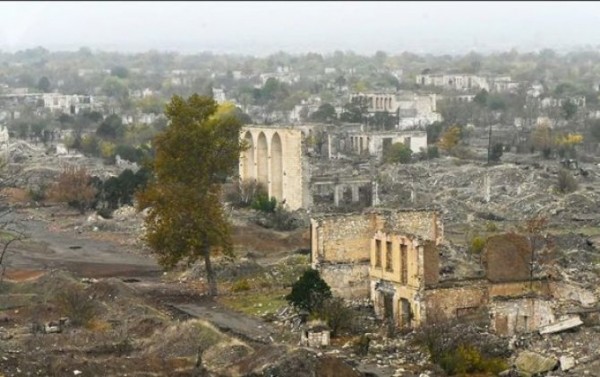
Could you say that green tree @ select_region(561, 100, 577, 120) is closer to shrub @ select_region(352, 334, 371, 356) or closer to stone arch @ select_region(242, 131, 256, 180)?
stone arch @ select_region(242, 131, 256, 180)

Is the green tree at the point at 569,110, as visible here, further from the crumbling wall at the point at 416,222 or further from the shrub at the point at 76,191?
the crumbling wall at the point at 416,222

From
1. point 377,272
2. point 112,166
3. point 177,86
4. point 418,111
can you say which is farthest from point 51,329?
point 177,86

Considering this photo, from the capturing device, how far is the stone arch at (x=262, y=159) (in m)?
46.6

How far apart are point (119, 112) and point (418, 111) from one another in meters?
25.8

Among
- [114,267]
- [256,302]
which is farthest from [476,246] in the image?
[114,267]

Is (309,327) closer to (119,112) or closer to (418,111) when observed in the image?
(418,111)

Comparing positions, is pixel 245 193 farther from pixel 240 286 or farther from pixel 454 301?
pixel 454 301

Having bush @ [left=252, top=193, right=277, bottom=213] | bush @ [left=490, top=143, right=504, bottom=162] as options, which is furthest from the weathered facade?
bush @ [left=252, top=193, right=277, bottom=213]

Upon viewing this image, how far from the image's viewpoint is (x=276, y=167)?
4575 centimetres

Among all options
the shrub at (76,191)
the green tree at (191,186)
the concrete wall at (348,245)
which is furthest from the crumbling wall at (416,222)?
the shrub at (76,191)

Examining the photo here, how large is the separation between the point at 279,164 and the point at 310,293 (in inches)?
883

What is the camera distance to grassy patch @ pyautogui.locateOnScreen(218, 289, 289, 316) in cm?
2544

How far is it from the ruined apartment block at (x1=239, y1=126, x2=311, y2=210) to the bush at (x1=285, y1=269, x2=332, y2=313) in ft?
57.9

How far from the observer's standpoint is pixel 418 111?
76.8 m
